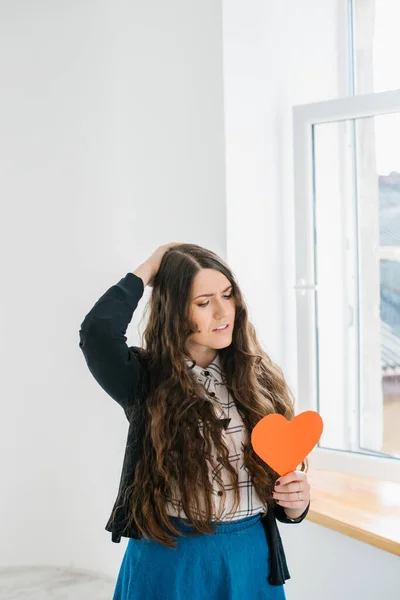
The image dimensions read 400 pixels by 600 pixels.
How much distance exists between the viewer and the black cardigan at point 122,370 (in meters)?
1.25

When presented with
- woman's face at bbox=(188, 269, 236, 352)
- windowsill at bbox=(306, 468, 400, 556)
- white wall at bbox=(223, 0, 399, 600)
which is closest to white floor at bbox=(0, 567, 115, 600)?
white wall at bbox=(223, 0, 399, 600)

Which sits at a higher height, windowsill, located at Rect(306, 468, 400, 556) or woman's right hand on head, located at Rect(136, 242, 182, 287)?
woman's right hand on head, located at Rect(136, 242, 182, 287)

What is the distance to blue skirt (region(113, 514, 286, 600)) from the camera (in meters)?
1.25

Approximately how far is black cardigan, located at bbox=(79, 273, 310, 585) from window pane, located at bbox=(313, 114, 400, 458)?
2.53ft

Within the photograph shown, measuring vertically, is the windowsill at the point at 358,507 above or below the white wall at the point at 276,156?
below

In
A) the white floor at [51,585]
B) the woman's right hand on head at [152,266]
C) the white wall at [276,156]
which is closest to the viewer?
the woman's right hand on head at [152,266]

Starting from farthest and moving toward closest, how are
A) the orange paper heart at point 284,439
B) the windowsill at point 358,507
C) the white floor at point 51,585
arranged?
1. the white floor at point 51,585
2. the windowsill at point 358,507
3. the orange paper heart at point 284,439

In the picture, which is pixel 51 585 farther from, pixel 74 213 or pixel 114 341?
pixel 114 341

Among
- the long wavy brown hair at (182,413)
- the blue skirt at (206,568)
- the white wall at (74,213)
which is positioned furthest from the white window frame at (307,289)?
the blue skirt at (206,568)

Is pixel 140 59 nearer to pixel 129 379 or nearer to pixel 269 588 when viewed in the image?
pixel 129 379

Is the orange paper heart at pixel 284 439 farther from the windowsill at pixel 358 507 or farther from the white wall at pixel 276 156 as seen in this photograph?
the white wall at pixel 276 156

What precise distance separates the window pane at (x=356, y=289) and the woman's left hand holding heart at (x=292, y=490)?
82 cm

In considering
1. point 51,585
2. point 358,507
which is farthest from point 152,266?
point 51,585

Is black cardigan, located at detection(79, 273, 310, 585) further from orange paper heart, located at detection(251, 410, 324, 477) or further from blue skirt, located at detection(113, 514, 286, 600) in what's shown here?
orange paper heart, located at detection(251, 410, 324, 477)
